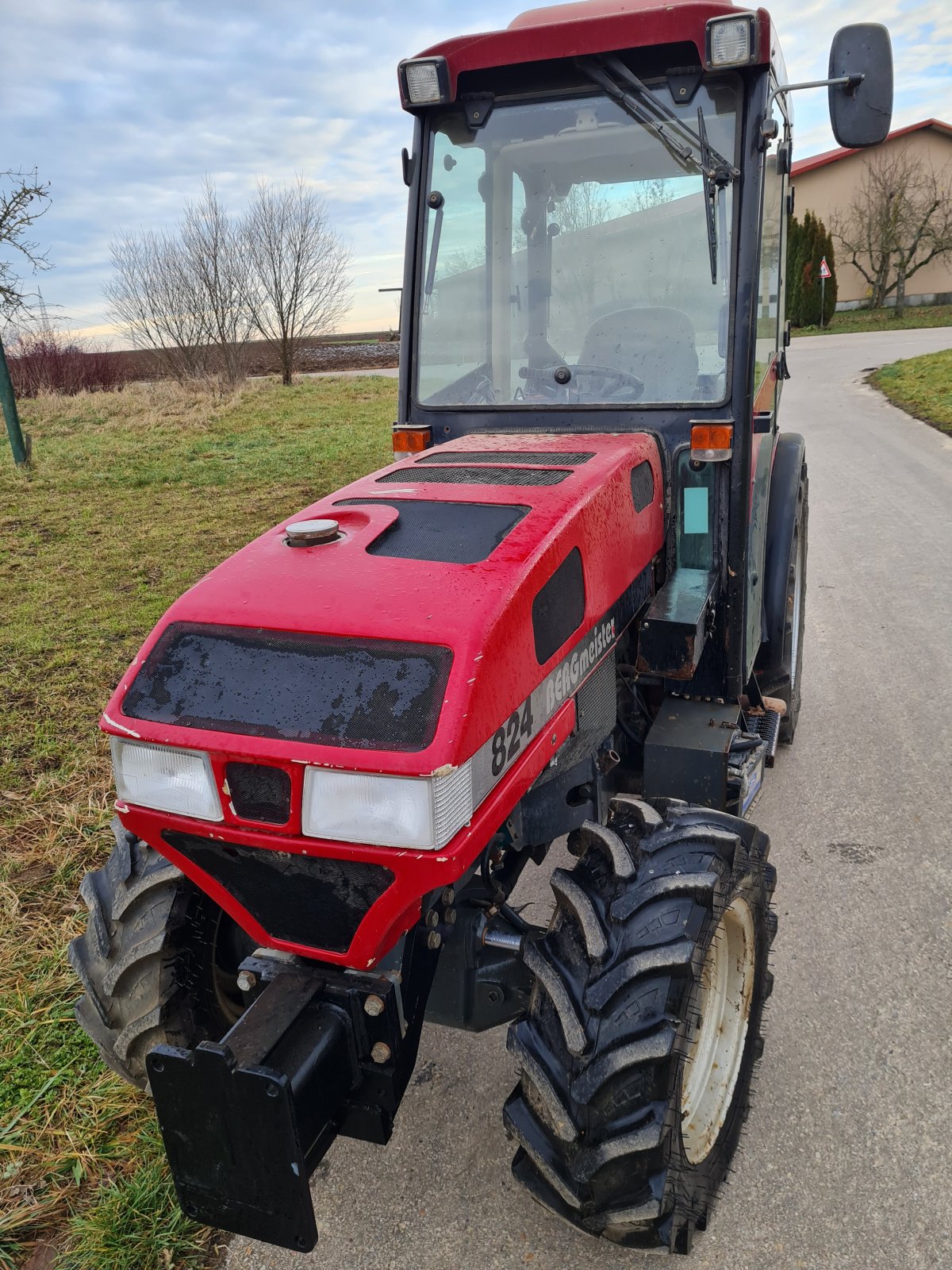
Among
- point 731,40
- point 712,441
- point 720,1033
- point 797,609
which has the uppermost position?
point 731,40

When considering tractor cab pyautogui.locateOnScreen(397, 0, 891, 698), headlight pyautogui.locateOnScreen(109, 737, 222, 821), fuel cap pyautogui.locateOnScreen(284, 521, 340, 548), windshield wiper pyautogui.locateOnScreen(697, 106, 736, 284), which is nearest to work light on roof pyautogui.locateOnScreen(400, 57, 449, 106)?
tractor cab pyautogui.locateOnScreen(397, 0, 891, 698)

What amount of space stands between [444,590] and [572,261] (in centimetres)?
167

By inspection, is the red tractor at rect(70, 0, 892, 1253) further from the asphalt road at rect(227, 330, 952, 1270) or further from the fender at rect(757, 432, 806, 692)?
the fender at rect(757, 432, 806, 692)

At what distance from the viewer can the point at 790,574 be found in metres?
3.86

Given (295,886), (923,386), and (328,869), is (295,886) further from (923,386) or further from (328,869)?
(923,386)

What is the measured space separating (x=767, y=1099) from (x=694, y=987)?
0.80 metres

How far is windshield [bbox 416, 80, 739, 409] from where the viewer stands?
2.73 metres

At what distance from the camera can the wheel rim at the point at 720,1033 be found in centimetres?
206

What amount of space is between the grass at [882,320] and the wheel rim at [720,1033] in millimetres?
28710

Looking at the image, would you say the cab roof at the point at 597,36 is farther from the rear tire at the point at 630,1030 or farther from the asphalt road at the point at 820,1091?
the asphalt road at the point at 820,1091

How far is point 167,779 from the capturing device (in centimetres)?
168

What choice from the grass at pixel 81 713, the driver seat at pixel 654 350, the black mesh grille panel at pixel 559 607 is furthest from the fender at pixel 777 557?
the grass at pixel 81 713

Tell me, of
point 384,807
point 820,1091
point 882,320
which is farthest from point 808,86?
point 882,320

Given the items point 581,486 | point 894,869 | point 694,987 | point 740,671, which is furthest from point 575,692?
point 894,869
